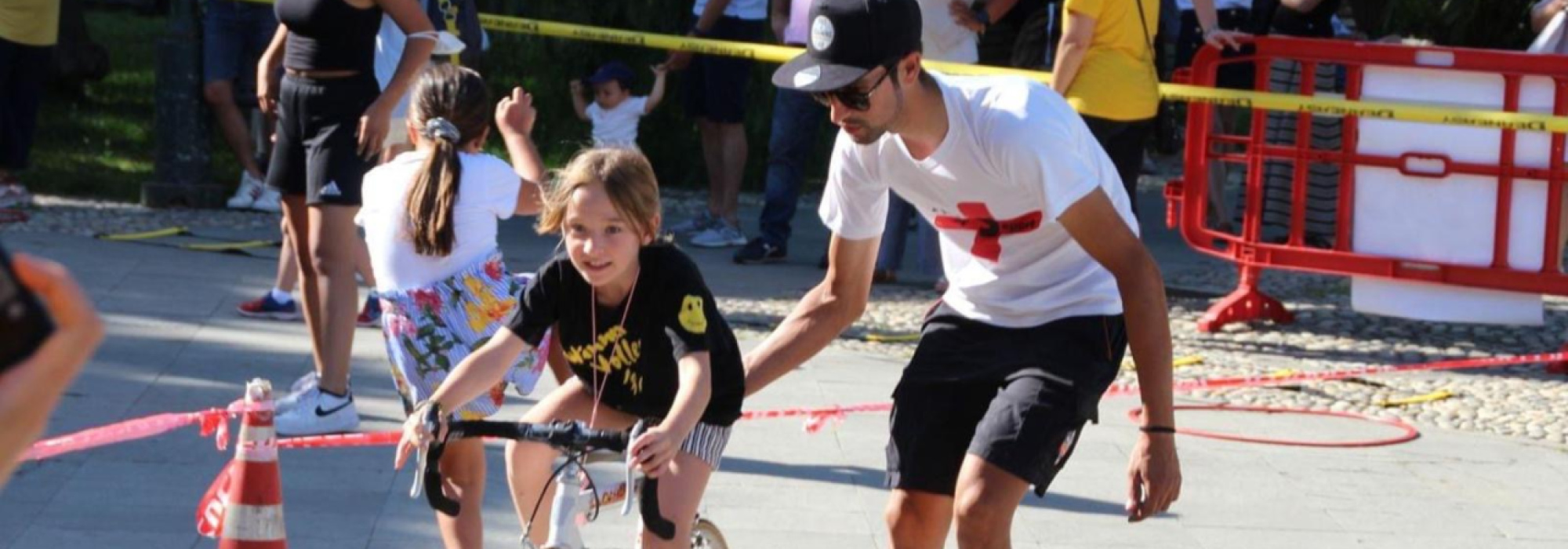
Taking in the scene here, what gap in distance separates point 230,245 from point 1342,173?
5338 mm

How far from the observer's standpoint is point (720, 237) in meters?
11.4

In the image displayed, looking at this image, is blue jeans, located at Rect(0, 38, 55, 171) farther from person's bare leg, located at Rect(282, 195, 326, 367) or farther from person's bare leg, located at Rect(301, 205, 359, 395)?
person's bare leg, located at Rect(301, 205, 359, 395)

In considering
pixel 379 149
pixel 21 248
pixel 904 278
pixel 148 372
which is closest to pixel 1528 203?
pixel 904 278

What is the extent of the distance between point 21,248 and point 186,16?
1814 mm

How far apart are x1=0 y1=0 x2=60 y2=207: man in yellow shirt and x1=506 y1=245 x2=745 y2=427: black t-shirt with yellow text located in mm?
6661

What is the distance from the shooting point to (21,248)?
10.2m

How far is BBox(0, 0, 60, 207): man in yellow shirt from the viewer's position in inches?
400

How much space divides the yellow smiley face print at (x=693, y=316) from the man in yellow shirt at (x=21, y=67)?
6.89 metres

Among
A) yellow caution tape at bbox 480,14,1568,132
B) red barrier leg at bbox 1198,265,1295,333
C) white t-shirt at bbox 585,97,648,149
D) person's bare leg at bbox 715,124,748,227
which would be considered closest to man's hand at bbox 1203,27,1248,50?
yellow caution tape at bbox 480,14,1568,132

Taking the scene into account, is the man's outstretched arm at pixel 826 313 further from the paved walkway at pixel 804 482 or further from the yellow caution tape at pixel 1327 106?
the yellow caution tape at pixel 1327 106

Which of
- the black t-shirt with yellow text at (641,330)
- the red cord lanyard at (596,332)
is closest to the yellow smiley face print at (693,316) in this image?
the black t-shirt with yellow text at (641,330)

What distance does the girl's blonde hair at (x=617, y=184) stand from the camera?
424cm

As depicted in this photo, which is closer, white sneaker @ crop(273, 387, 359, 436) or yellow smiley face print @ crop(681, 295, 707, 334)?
yellow smiley face print @ crop(681, 295, 707, 334)

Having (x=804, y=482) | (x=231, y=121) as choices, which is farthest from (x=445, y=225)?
(x=231, y=121)
